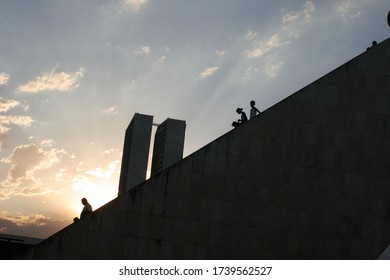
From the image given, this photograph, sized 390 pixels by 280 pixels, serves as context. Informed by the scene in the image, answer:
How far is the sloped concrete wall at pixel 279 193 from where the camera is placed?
51.0 ft

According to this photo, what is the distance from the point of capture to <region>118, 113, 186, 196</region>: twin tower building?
98.6 feet

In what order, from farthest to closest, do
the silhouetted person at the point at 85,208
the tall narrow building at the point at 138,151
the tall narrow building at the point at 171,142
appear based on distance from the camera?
the tall narrow building at the point at 171,142, the tall narrow building at the point at 138,151, the silhouetted person at the point at 85,208

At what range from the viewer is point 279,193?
1656cm

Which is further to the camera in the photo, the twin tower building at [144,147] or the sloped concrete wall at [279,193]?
the twin tower building at [144,147]

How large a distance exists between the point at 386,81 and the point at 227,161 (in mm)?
6495

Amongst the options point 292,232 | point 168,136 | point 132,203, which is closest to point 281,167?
point 292,232

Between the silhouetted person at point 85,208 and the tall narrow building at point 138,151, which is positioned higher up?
the tall narrow building at point 138,151

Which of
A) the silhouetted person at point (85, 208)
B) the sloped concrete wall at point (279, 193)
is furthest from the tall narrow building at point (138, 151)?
the sloped concrete wall at point (279, 193)

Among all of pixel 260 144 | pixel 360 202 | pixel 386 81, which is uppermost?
pixel 386 81

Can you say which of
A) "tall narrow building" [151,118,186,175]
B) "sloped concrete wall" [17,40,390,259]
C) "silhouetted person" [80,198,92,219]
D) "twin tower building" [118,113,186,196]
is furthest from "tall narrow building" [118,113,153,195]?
"sloped concrete wall" [17,40,390,259]

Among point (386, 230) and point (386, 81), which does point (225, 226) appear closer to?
point (386, 230)

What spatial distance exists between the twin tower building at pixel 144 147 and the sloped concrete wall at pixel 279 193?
14.1 metres

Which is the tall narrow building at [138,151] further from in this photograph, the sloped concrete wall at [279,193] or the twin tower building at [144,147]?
the sloped concrete wall at [279,193]

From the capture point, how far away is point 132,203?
1563 centimetres
